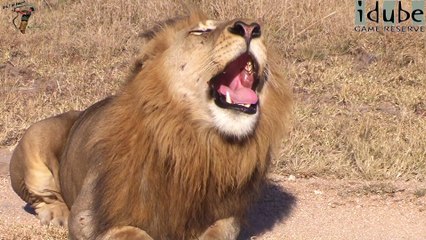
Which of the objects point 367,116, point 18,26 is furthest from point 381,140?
point 18,26

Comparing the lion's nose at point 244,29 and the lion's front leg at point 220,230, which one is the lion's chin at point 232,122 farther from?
the lion's front leg at point 220,230

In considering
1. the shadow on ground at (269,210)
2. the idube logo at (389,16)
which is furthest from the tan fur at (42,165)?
the idube logo at (389,16)

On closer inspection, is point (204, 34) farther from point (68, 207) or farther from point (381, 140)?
point (381, 140)

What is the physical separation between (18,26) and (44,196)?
17.4 feet

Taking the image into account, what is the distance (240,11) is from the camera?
9.17m

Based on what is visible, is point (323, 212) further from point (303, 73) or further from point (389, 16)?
point (389, 16)

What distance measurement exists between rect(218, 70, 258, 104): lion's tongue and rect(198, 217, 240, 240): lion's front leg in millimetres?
633

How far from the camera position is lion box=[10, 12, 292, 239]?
3.44 metres

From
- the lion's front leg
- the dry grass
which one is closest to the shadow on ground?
the dry grass

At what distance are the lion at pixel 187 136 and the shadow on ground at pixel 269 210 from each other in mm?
672

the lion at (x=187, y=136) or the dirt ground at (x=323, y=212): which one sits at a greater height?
the lion at (x=187, y=136)

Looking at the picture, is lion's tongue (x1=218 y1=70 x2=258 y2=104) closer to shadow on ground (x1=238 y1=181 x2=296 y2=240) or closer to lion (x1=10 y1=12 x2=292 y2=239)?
lion (x1=10 y1=12 x2=292 y2=239)

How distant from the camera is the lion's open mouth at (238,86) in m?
3.41

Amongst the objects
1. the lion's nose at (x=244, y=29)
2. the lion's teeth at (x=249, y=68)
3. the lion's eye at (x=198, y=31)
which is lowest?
the lion's teeth at (x=249, y=68)
